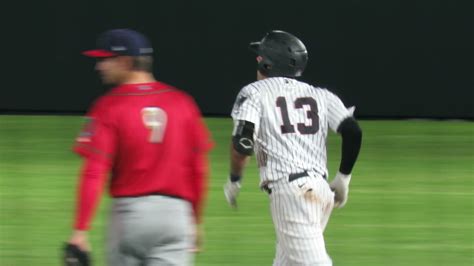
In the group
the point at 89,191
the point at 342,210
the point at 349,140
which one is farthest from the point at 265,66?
the point at 342,210

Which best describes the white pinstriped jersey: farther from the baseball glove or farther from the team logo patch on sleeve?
the baseball glove

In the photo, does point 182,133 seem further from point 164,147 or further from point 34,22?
point 34,22

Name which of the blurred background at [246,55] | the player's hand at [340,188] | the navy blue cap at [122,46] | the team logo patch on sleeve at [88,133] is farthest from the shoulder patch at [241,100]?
the blurred background at [246,55]

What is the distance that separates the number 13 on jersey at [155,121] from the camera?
5.22 meters

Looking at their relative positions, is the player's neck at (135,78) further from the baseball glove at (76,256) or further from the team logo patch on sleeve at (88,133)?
the baseball glove at (76,256)

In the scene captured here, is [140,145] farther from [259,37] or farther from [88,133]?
[259,37]

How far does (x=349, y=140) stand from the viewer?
618cm

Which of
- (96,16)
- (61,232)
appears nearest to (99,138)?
(61,232)

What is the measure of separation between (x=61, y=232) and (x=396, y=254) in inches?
99.7

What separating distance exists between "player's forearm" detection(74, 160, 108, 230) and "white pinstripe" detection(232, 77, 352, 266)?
3.24ft

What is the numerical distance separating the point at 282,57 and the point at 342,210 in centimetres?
472

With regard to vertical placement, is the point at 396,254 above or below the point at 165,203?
below

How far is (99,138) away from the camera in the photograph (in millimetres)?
5168

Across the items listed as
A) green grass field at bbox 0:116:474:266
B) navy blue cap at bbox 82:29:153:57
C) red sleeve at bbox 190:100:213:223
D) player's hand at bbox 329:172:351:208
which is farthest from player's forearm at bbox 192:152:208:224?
green grass field at bbox 0:116:474:266
